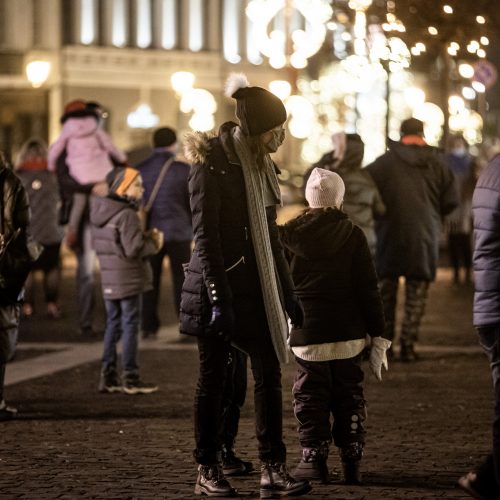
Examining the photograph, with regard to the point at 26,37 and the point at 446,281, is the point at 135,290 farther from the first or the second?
the point at 26,37

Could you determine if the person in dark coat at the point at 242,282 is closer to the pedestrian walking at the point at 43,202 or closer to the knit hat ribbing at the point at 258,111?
the knit hat ribbing at the point at 258,111

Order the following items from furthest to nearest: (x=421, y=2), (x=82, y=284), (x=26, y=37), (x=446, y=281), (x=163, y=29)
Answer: (x=163, y=29) → (x=26, y=37) → (x=446, y=281) → (x=82, y=284) → (x=421, y=2)

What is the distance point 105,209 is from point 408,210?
2864mm

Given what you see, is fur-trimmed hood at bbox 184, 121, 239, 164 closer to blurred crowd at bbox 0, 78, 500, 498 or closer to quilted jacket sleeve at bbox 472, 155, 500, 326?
blurred crowd at bbox 0, 78, 500, 498

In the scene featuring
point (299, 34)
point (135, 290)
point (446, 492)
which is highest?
point (299, 34)

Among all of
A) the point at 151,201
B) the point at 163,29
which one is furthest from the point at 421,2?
the point at 163,29

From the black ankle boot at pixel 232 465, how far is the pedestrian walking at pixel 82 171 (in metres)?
7.59

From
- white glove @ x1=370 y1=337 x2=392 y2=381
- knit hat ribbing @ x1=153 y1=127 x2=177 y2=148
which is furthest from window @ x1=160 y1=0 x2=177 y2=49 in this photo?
white glove @ x1=370 y1=337 x2=392 y2=381

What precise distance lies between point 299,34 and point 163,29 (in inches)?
978

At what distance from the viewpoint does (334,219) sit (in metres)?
8.13

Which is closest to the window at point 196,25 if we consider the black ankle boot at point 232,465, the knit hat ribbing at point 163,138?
the knit hat ribbing at point 163,138

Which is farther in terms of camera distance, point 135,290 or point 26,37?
point 26,37

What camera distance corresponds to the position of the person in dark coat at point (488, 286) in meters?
6.77

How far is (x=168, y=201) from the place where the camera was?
48.6 feet
